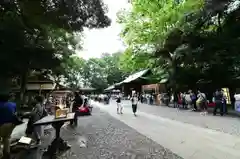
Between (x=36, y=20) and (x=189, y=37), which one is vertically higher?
(x=189, y=37)

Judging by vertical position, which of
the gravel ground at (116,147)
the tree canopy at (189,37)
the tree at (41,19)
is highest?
the tree canopy at (189,37)

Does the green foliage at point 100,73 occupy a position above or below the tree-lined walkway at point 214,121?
above

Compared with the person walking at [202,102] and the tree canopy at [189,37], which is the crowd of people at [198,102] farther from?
the tree canopy at [189,37]

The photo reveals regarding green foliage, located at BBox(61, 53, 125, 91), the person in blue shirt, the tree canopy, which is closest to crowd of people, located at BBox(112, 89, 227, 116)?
the tree canopy

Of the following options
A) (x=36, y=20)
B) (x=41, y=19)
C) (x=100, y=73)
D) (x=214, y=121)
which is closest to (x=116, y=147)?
(x=41, y=19)

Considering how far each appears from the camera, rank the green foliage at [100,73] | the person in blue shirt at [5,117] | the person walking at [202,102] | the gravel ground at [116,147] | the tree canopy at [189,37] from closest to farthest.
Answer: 1. the person in blue shirt at [5,117]
2. the gravel ground at [116,147]
3. the person walking at [202,102]
4. the tree canopy at [189,37]
5. the green foliage at [100,73]

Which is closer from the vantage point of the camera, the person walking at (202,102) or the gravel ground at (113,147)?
the gravel ground at (113,147)

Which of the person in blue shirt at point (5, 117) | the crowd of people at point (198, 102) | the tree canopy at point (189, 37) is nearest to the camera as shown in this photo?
the person in blue shirt at point (5, 117)

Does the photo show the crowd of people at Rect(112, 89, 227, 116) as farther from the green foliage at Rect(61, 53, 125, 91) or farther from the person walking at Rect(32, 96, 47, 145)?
the green foliage at Rect(61, 53, 125, 91)

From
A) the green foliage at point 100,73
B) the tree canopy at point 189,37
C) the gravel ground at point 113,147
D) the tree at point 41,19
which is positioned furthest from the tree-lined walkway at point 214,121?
the green foliage at point 100,73

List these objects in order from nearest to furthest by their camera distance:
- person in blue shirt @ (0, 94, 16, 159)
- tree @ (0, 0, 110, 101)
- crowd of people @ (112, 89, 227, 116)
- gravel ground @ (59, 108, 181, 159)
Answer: person in blue shirt @ (0, 94, 16, 159)
gravel ground @ (59, 108, 181, 159)
tree @ (0, 0, 110, 101)
crowd of people @ (112, 89, 227, 116)

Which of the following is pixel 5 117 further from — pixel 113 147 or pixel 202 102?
pixel 202 102

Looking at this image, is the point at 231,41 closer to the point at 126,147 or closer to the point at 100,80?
the point at 126,147

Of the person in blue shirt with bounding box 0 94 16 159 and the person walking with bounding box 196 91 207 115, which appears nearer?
the person in blue shirt with bounding box 0 94 16 159
